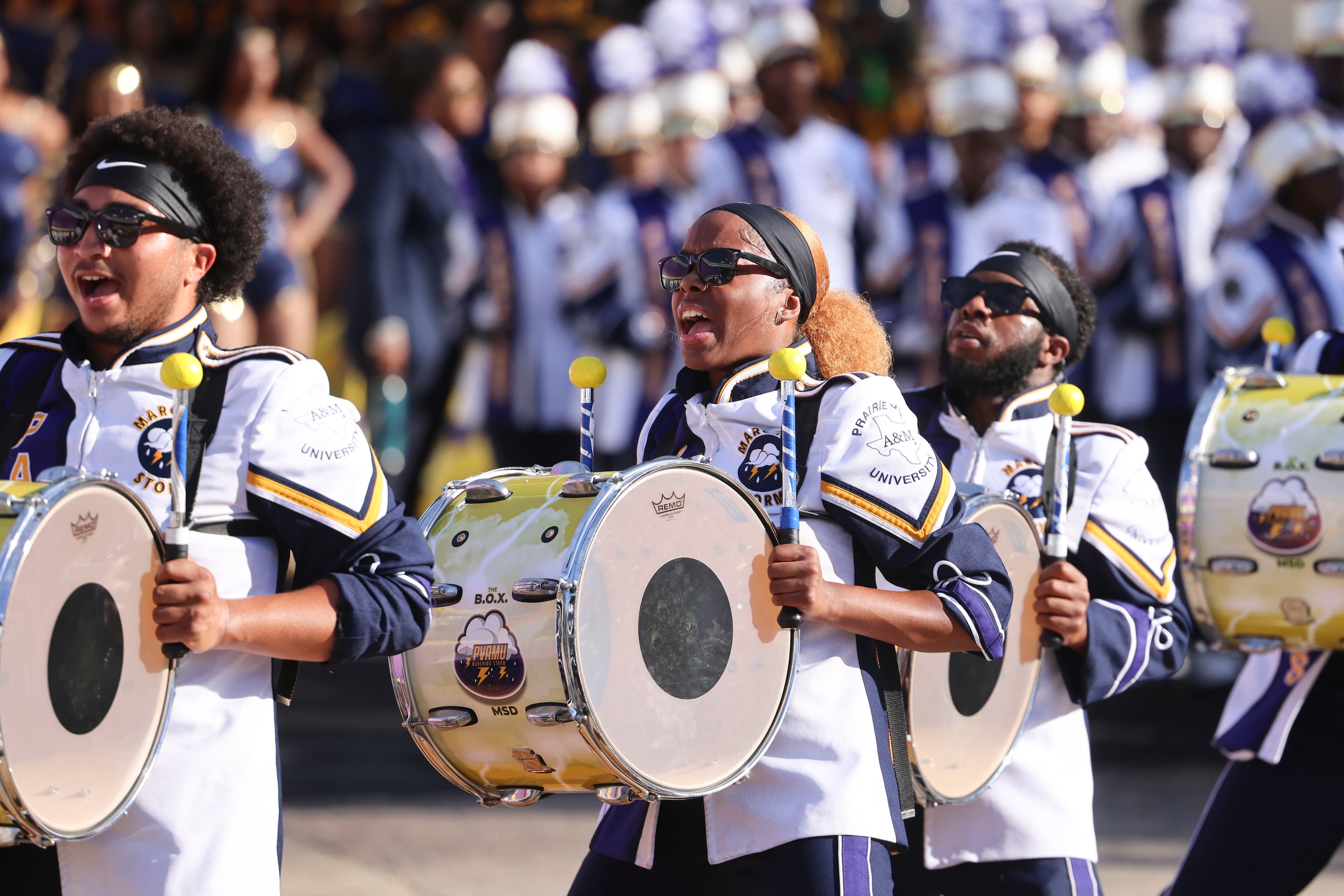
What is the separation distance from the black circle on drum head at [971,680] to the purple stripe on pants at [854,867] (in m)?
0.66

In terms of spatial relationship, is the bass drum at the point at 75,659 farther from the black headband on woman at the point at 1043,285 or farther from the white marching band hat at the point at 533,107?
the white marching band hat at the point at 533,107

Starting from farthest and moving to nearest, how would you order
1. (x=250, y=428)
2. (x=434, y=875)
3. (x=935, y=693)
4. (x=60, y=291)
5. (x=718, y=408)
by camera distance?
1. (x=60, y=291)
2. (x=434, y=875)
3. (x=935, y=693)
4. (x=718, y=408)
5. (x=250, y=428)

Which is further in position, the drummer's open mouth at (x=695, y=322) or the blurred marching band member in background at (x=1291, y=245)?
the blurred marching band member in background at (x=1291, y=245)

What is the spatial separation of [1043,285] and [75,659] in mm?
2483

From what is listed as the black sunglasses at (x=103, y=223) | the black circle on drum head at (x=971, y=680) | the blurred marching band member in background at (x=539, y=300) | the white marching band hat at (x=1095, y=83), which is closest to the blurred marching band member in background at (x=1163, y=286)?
the white marching band hat at (x=1095, y=83)

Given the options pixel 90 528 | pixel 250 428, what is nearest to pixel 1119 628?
pixel 250 428

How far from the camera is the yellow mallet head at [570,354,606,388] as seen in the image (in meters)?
3.66

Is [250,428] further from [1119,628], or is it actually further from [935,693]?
[1119,628]

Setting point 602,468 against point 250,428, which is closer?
point 250,428

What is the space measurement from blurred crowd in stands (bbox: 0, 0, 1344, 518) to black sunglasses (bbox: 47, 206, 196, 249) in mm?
4774

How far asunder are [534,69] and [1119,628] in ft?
20.0

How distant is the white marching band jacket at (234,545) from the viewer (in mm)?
3070

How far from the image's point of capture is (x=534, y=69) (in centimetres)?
962

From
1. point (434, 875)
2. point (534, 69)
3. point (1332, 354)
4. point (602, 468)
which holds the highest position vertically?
point (534, 69)
